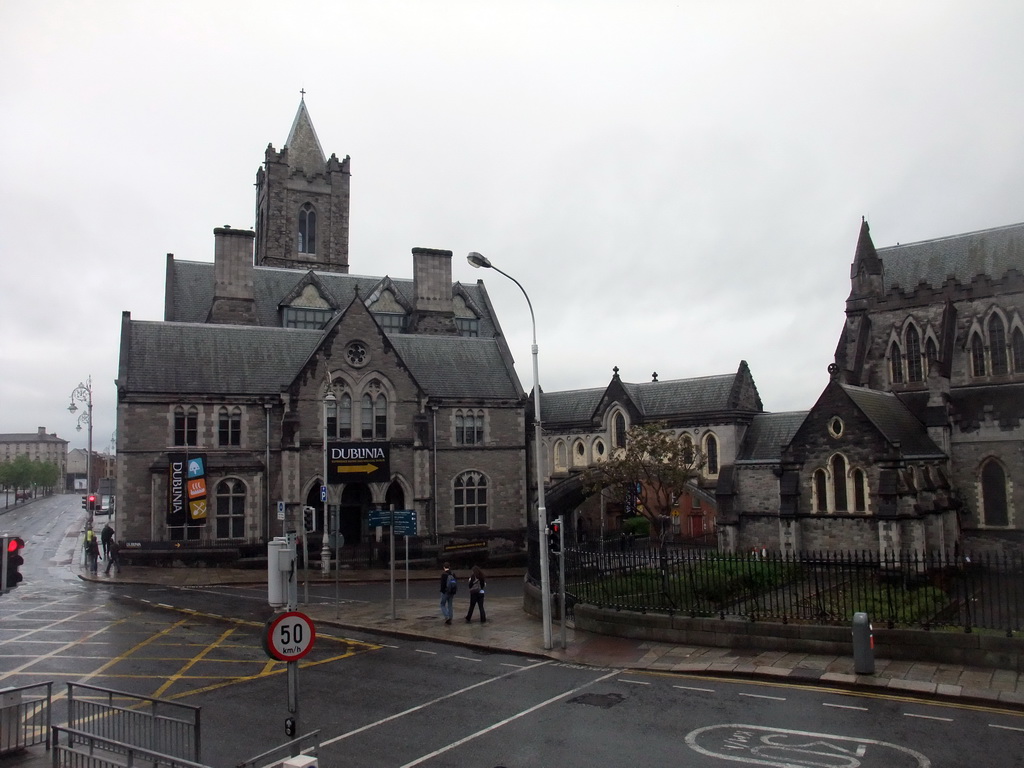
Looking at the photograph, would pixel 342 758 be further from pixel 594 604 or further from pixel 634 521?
pixel 634 521

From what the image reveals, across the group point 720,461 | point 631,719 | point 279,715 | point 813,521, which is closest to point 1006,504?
point 813,521

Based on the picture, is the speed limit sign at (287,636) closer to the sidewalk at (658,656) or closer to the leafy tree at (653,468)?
the sidewalk at (658,656)

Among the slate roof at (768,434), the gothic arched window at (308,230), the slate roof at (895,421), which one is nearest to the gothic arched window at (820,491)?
the slate roof at (895,421)

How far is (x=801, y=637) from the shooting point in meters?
17.2

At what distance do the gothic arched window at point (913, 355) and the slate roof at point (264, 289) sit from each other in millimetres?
24502

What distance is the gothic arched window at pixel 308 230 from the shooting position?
62.6 meters

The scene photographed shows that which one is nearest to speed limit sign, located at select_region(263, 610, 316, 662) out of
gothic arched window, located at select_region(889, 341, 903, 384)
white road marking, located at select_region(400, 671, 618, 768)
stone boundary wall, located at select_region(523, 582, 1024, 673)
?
white road marking, located at select_region(400, 671, 618, 768)

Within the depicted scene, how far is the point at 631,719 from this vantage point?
13.1 meters

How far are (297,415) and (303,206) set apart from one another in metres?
28.8

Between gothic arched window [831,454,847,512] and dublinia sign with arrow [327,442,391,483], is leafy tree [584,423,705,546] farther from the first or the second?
dublinia sign with arrow [327,442,391,483]

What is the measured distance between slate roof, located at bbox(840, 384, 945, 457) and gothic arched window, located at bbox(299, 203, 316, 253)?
1661 inches

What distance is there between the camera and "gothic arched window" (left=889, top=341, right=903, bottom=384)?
135 feet

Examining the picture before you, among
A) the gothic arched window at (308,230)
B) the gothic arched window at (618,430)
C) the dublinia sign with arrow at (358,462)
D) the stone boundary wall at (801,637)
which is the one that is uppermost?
the gothic arched window at (308,230)

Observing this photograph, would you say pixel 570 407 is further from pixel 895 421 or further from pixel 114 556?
pixel 114 556
